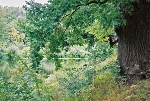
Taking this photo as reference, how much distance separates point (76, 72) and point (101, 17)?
2.96 meters

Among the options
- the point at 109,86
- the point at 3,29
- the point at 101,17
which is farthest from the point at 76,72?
the point at 3,29

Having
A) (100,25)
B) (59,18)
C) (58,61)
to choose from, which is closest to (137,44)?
(100,25)

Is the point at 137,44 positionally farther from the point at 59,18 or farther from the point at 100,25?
the point at 59,18

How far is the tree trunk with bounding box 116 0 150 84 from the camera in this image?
27.8 ft

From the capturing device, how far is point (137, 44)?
339 inches

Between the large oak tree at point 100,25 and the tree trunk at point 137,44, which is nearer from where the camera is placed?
the large oak tree at point 100,25

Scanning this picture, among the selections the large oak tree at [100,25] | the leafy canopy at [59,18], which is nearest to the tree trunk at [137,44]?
the large oak tree at [100,25]

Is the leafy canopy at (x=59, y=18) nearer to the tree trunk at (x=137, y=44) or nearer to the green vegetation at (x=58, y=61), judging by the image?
the green vegetation at (x=58, y=61)

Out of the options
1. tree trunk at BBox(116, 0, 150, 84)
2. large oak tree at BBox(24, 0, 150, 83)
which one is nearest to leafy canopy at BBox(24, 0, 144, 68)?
large oak tree at BBox(24, 0, 150, 83)

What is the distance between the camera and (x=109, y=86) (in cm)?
861

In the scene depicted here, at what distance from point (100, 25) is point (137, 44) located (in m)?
1.14

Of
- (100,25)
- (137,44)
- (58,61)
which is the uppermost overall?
(100,25)

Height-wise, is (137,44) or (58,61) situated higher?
(137,44)

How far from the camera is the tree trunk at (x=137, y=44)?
8461mm
